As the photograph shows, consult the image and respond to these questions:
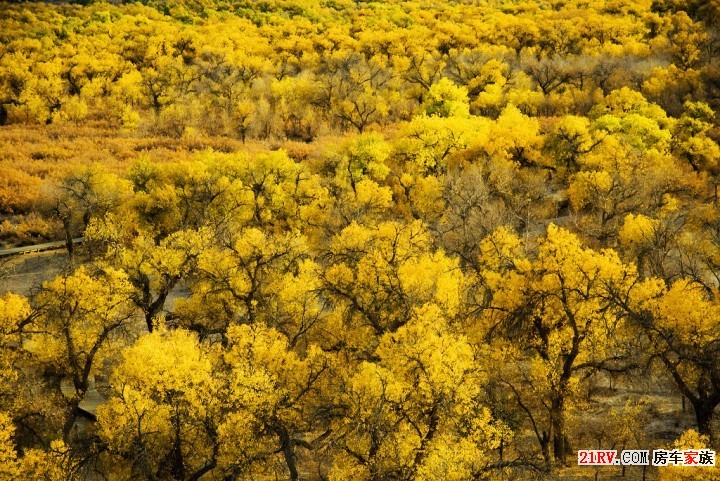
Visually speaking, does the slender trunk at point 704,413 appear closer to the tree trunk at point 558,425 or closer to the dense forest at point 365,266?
the dense forest at point 365,266

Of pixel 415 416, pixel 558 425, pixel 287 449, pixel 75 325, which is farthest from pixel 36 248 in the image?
pixel 558 425

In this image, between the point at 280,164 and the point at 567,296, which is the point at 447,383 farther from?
the point at 280,164

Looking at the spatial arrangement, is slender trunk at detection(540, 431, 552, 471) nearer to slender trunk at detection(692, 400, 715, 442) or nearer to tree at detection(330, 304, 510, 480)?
tree at detection(330, 304, 510, 480)

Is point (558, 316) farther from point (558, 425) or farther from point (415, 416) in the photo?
point (415, 416)

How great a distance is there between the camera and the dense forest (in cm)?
3008

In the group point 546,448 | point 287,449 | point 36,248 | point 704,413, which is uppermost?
point 704,413

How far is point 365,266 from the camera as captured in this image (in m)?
36.6

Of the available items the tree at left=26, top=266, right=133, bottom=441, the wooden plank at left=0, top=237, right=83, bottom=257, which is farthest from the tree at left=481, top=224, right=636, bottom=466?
the wooden plank at left=0, top=237, right=83, bottom=257

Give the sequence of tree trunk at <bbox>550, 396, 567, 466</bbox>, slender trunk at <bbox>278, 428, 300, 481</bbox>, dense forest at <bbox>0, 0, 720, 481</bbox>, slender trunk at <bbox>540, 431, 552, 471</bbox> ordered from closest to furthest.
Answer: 1. slender trunk at <bbox>278, 428, 300, 481</bbox>
2. dense forest at <bbox>0, 0, 720, 481</bbox>
3. tree trunk at <bbox>550, 396, 567, 466</bbox>
4. slender trunk at <bbox>540, 431, 552, 471</bbox>

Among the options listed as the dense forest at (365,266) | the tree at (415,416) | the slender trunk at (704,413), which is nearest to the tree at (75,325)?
the dense forest at (365,266)

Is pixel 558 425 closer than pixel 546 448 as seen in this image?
Yes

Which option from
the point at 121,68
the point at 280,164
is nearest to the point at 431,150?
the point at 280,164

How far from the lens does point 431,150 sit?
6662 cm

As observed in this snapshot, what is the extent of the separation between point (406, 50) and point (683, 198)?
235 feet
